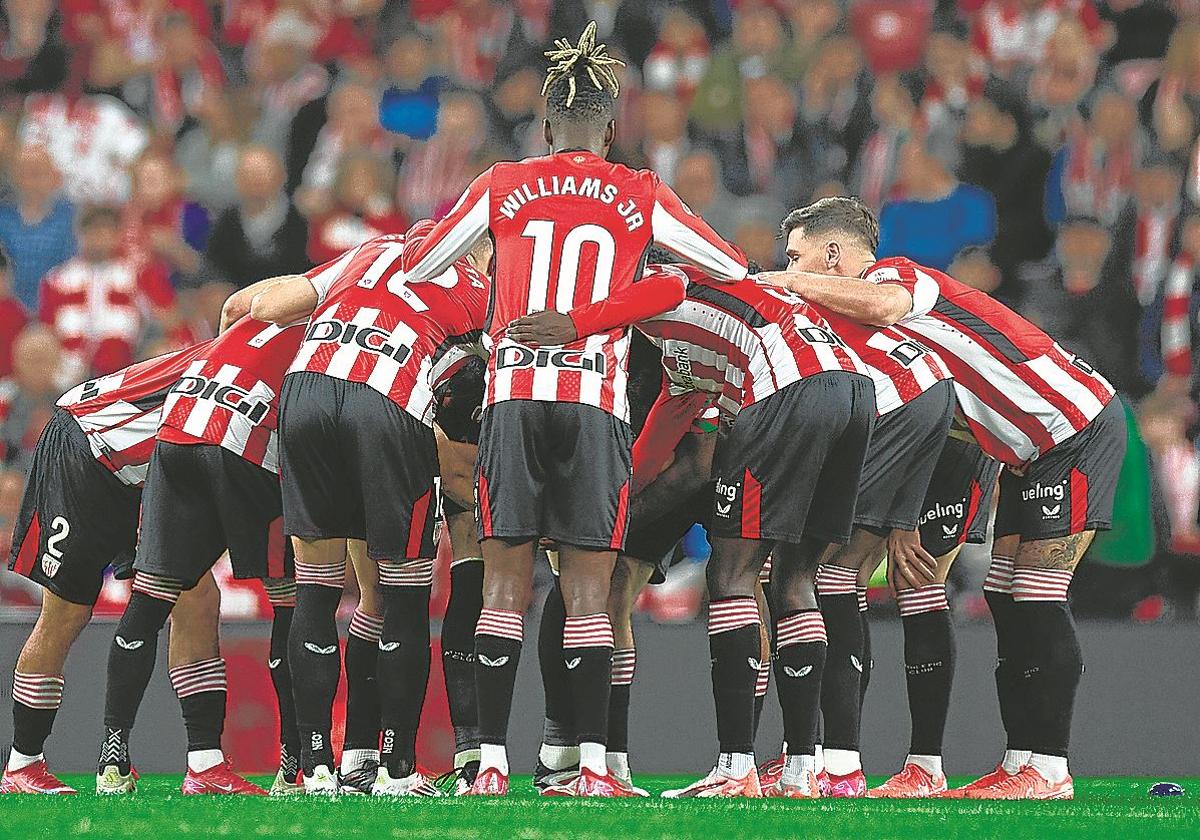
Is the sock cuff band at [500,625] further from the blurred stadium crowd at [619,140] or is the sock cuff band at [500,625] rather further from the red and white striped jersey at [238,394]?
the blurred stadium crowd at [619,140]

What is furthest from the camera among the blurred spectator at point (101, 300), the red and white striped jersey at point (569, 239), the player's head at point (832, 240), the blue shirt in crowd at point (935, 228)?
the blue shirt in crowd at point (935, 228)

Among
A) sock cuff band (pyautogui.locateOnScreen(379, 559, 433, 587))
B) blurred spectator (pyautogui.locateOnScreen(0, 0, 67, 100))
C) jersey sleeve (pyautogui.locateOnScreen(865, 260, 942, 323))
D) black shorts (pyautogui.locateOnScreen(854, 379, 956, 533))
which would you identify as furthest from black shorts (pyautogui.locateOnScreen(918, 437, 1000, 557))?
blurred spectator (pyautogui.locateOnScreen(0, 0, 67, 100))

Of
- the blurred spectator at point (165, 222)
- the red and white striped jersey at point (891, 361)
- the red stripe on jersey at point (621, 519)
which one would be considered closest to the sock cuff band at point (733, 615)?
the red stripe on jersey at point (621, 519)

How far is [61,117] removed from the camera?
11258mm

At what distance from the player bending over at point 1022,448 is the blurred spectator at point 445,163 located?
15.0ft

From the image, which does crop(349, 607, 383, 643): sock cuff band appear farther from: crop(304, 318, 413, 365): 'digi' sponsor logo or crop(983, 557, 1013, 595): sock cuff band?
crop(983, 557, 1013, 595): sock cuff band

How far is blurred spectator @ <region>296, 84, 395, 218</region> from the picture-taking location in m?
10.6

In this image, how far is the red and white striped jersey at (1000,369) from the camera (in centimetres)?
614

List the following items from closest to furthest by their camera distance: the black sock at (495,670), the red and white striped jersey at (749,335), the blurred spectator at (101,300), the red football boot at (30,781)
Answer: the black sock at (495,670), the red and white striped jersey at (749,335), the red football boot at (30,781), the blurred spectator at (101,300)

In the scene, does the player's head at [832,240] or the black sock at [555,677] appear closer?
the black sock at [555,677]

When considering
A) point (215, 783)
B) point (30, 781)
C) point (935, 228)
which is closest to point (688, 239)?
point (215, 783)

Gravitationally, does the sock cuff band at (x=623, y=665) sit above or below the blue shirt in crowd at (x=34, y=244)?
below

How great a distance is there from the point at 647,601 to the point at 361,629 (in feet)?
10.5

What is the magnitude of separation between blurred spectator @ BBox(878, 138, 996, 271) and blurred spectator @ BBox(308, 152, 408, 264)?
296 centimetres
